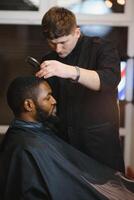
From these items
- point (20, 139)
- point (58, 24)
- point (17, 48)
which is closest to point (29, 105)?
point (20, 139)

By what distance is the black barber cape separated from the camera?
1735mm

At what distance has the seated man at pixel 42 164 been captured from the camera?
1.74 meters

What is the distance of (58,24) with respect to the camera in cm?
191

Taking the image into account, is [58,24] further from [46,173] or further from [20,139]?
[46,173]

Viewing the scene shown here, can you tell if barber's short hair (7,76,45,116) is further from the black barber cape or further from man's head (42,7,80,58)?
man's head (42,7,80,58)

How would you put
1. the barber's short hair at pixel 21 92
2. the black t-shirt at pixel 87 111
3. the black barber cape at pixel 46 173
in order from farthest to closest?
the black t-shirt at pixel 87 111
the barber's short hair at pixel 21 92
the black barber cape at pixel 46 173

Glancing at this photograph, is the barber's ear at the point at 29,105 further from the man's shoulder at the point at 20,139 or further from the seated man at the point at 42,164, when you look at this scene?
the man's shoulder at the point at 20,139

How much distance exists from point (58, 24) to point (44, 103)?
15.1 inches

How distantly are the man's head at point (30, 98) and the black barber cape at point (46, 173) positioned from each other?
0.16 feet

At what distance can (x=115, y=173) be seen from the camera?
205 centimetres

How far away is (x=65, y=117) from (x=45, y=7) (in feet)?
4.08

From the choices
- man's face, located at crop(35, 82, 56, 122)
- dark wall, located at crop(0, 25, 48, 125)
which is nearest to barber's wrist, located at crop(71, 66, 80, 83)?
man's face, located at crop(35, 82, 56, 122)

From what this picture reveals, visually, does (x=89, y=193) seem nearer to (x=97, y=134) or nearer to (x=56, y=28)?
(x=97, y=134)

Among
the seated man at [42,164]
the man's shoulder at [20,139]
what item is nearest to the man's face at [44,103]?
the seated man at [42,164]
